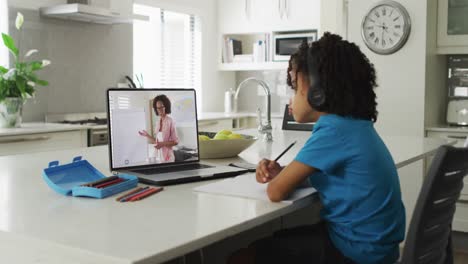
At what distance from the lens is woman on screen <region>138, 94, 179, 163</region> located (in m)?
1.81

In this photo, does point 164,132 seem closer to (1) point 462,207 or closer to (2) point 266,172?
(2) point 266,172

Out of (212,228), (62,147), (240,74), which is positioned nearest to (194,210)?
(212,228)

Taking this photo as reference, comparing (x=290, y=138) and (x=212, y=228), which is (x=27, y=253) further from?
(x=290, y=138)

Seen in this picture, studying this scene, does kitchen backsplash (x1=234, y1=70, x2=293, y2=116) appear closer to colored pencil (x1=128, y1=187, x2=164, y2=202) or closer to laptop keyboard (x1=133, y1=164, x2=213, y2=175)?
laptop keyboard (x1=133, y1=164, x2=213, y2=175)

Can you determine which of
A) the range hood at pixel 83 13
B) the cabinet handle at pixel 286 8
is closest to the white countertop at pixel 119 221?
the range hood at pixel 83 13

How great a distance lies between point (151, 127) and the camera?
1788 mm

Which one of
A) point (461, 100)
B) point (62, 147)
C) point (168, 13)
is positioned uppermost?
point (168, 13)

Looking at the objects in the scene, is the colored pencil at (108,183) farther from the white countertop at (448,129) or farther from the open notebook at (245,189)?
the white countertop at (448,129)

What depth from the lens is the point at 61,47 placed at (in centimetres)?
449

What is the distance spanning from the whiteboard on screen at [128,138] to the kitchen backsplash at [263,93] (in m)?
4.23

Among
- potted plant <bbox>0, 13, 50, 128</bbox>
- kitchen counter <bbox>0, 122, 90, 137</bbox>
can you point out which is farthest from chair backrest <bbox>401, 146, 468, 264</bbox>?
potted plant <bbox>0, 13, 50, 128</bbox>

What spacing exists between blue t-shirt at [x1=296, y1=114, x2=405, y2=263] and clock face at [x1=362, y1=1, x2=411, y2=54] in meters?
2.92

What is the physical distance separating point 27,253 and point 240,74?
5590mm

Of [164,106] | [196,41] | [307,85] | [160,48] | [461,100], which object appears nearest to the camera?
[307,85]
